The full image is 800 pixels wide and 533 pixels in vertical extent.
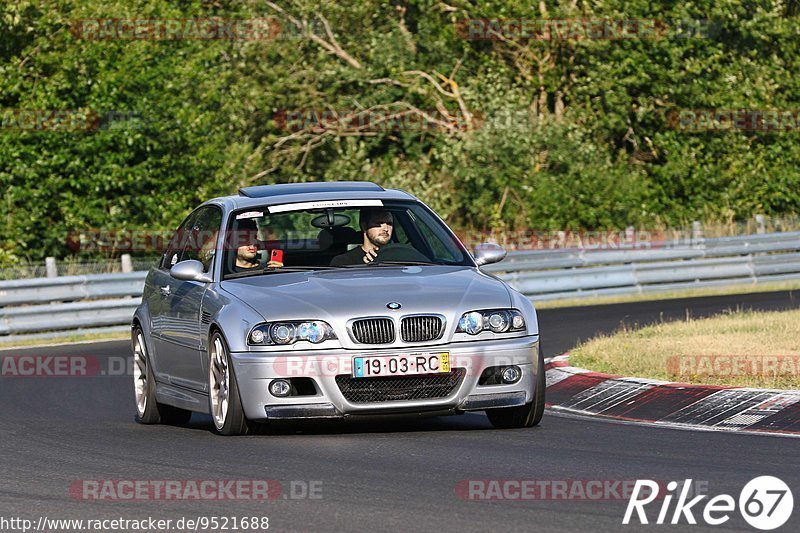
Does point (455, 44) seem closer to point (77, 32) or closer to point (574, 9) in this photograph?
point (574, 9)

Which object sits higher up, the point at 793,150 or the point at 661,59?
the point at 661,59

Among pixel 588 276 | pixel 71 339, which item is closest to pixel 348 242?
pixel 71 339

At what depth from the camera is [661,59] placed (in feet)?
124

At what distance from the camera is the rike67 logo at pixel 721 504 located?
22.4ft

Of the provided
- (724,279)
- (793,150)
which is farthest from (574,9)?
(724,279)

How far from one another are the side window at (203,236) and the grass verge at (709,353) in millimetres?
3569

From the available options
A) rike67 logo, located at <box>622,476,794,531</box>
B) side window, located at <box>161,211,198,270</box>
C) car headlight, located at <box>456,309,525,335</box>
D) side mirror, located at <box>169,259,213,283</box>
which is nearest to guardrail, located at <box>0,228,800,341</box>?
side window, located at <box>161,211,198,270</box>

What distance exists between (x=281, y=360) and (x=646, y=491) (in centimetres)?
298

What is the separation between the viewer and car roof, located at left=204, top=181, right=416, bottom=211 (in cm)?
1144

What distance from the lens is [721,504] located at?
7172mm

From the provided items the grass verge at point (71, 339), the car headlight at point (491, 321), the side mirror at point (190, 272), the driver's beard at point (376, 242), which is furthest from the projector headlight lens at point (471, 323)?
the grass verge at point (71, 339)

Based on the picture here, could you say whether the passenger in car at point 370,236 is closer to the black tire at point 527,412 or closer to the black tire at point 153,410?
the black tire at point 527,412

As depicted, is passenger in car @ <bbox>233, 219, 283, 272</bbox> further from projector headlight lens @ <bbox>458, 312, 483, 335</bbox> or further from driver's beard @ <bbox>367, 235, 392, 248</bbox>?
projector headlight lens @ <bbox>458, 312, 483, 335</bbox>

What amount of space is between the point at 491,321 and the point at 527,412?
71 cm
